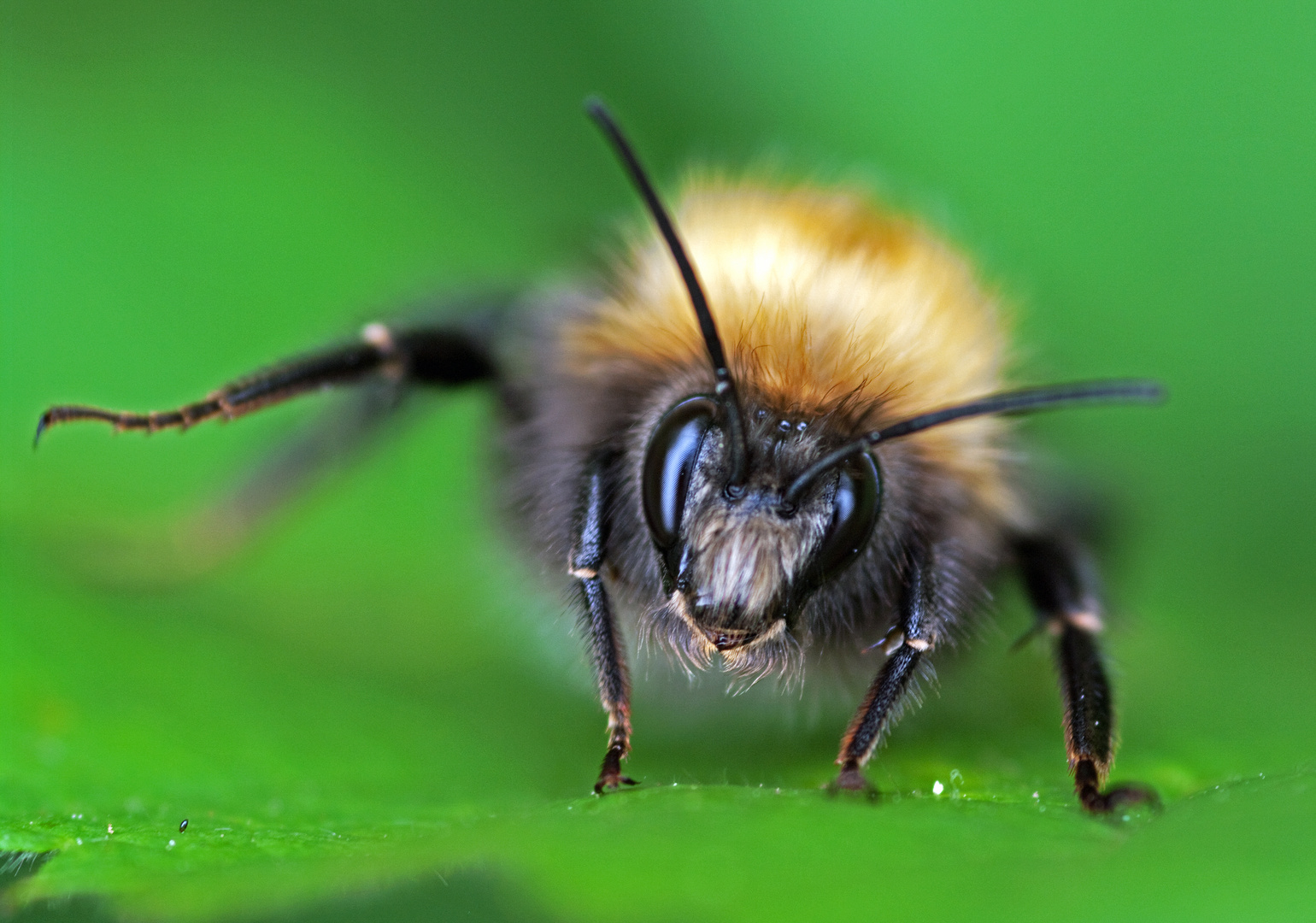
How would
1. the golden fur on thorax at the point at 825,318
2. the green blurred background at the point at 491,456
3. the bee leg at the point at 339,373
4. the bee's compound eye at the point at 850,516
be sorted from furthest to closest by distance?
the bee leg at the point at 339,373
the golden fur on thorax at the point at 825,318
the bee's compound eye at the point at 850,516
the green blurred background at the point at 491,456

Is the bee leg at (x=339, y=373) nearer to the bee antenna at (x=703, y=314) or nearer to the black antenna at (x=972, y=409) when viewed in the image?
the bee antenna at (x=703, y=314)

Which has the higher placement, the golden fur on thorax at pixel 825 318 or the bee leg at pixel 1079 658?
the golden fur on thorax at pixel 825 318

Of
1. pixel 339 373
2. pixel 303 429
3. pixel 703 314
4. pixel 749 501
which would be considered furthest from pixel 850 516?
pixel 303 429

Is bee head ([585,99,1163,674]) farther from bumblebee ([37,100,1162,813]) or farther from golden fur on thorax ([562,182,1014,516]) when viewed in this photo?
golden fur on thorax ([562,182,1014,516])

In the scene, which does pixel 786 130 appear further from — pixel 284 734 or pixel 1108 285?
pixel 284 734

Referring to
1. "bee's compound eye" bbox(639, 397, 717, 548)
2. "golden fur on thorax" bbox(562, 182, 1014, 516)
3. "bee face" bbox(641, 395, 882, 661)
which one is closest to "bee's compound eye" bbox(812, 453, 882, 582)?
"bee face" bbox(641, 395, 882, 661)

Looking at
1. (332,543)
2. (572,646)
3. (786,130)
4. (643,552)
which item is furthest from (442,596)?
(786,130)

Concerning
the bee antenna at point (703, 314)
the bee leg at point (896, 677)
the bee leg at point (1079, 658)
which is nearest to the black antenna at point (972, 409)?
the bee antenna at point (703, 314)

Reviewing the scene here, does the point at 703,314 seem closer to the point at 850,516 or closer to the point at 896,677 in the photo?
the point at 850,516
